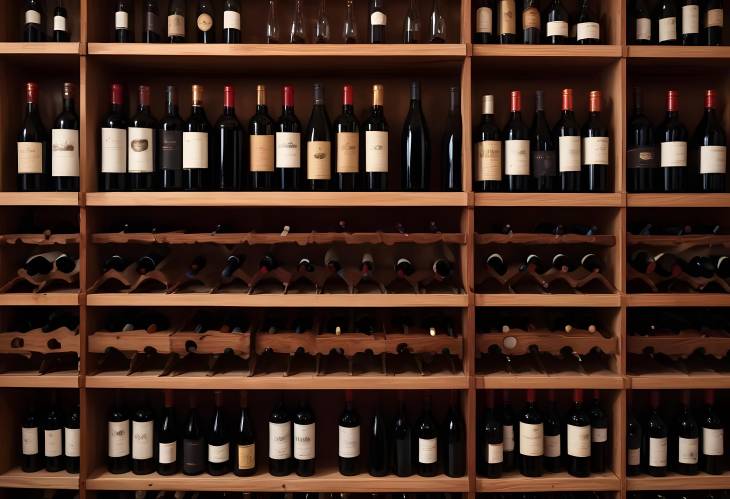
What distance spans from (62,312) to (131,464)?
52 centimetres

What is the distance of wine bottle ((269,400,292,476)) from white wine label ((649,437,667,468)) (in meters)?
1.07

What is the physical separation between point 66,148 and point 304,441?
1085mm

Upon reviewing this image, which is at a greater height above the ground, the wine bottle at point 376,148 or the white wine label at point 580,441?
the wine bottle at point 376,148

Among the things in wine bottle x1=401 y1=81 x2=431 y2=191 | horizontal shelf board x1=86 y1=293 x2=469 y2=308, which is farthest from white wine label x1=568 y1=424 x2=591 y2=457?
wine bottle x1=401 y1=81 x2=431 y2=191

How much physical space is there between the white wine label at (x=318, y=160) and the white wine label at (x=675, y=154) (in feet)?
3.22

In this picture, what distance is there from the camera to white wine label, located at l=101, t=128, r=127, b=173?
1.80 m

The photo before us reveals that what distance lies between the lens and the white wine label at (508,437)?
1861 millimetres

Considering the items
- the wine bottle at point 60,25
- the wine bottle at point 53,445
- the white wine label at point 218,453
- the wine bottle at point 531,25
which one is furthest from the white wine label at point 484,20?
the wine bottle at point 53,445

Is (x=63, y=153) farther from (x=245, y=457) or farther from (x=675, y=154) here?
(x=675, y=154)

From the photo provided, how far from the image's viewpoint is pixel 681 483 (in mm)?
1811

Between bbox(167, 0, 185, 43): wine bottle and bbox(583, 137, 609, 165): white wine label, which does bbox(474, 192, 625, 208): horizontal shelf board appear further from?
bbox(167, 0, 185, 43): wine bottle

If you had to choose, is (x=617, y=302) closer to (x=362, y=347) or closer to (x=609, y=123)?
(x=609, y=123)

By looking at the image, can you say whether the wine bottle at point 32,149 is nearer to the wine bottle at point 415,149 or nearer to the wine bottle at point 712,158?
the wine bottle at point 415,149

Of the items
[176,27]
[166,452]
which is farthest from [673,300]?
[176,27]
